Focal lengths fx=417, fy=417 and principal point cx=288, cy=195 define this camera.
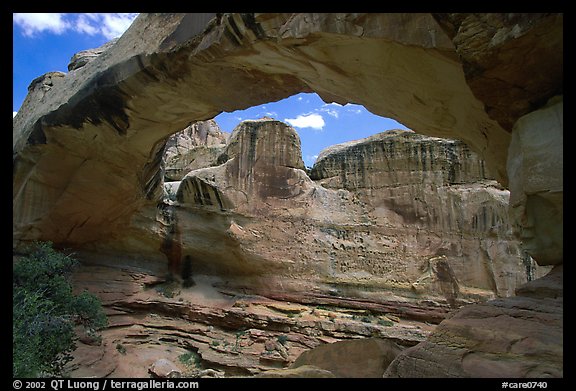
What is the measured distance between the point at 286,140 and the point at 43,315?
11.5 metres

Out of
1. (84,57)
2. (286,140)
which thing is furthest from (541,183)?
(84,57)

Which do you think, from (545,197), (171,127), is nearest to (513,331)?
(545,197)

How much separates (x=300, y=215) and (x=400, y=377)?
12739 mm

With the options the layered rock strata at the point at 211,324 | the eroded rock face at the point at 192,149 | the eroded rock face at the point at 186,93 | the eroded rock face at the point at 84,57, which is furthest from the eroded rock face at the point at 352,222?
the eroded rock face at the point at 84,57

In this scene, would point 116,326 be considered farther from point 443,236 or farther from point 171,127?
point 443,236

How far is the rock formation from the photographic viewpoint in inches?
180

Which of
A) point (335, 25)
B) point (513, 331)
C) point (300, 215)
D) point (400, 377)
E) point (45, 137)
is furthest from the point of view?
point (300, 215)

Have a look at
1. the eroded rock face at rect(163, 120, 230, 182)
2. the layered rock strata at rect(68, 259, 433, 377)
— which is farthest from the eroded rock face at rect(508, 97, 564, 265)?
the eroded rock face at rect(163, 120, 230, 182)

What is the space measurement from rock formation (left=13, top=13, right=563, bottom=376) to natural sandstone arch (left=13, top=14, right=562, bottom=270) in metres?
0.03

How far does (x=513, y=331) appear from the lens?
4.09 meters

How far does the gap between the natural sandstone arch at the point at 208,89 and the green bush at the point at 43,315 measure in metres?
2.56

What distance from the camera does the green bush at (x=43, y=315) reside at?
740 centimetres

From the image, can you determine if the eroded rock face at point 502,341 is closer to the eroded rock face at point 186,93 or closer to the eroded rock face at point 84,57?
→ the eroded rock face at point 186,93

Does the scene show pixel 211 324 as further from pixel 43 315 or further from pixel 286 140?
pixel 286 140
